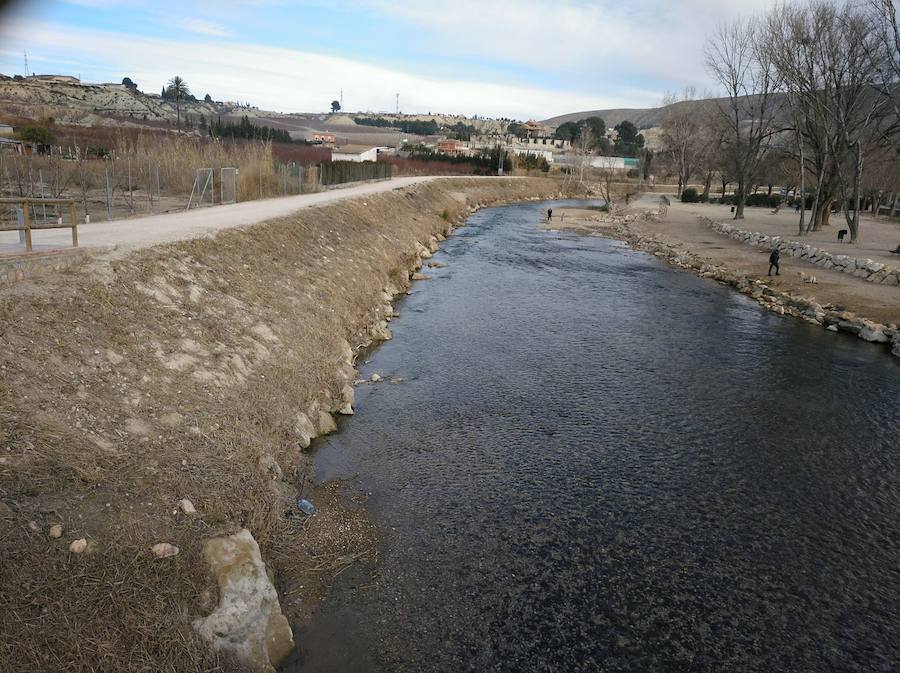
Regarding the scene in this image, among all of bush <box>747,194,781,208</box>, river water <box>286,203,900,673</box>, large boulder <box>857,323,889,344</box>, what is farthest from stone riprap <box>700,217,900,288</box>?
bush <box>747,194,781,208</box>

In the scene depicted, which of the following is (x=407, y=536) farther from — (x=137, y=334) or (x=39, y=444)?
(x=137, y=334)

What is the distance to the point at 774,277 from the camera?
27.0 m

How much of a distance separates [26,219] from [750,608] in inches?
495

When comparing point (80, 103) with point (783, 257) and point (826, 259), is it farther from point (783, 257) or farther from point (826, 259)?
point (826, 259)

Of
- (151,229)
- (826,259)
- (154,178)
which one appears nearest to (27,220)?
(151,229)

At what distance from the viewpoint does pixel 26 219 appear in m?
10.3

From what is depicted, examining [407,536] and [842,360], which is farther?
[842,360]

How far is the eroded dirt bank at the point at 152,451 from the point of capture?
5.56 metres

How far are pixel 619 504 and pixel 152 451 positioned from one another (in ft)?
22.7

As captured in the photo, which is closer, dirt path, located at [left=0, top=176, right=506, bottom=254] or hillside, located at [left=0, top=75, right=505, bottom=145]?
dirt path, located at [left=0, top=176, right=506, bottom=254]

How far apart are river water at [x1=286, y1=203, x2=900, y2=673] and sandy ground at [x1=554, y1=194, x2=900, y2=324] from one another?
4.13m

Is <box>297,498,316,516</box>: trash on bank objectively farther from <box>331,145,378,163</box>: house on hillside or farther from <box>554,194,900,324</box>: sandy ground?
<box>331,145,378,163</box>: house on hillside

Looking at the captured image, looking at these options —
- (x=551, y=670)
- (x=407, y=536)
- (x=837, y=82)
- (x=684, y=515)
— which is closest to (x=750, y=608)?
(x=684, y=515)

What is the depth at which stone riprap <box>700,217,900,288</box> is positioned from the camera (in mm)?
24234
